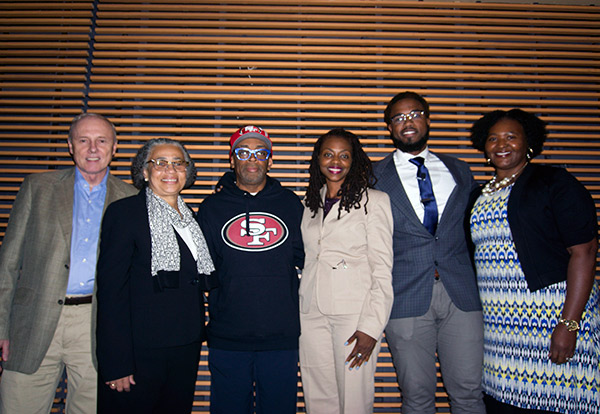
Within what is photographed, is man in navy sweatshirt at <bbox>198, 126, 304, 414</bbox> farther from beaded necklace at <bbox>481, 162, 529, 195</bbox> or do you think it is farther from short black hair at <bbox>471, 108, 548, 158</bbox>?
short black hair at <bbox>471, 108, 548, 158</bbox>

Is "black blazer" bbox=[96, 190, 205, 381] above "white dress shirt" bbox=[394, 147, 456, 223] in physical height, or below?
below

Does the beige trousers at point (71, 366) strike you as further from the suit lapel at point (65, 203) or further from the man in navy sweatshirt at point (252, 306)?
the man in navy sweatshirt at point (252, 306)

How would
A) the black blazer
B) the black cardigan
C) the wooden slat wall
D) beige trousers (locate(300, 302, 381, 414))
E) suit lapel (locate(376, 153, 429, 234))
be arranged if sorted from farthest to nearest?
the wooden slat wall, suit lapel (locate(376, 153, 429, 234)), beige trousers (locate(300, 302, 381, 414)), the black cardigan, the black blazer

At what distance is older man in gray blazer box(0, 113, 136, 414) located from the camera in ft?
6.09

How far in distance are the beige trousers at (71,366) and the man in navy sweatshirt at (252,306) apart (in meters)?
0.74

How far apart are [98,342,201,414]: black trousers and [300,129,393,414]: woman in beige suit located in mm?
691

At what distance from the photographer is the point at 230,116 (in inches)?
117

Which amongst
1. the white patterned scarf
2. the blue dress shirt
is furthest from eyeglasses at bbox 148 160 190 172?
the blue dress shirt

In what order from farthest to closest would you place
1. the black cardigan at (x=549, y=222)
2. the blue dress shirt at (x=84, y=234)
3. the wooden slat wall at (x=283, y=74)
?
the wooden slat wall at (x=283, y=74) < the blue dress shirt at (x=84, y=234) < the black cardigan at (x=549, y=222)

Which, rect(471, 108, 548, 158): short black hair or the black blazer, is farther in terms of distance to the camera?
rect(471, 108, 548, 158): short black hair

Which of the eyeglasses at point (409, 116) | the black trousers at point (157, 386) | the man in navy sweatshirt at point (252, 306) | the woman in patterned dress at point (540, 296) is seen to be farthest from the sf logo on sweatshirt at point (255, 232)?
the woman in patterned dress at point (540, 296)

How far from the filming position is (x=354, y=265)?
6.43 ft

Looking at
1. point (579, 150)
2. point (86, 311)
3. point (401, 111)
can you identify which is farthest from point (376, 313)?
point (579, 150)

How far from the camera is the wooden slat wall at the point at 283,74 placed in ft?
9.50
